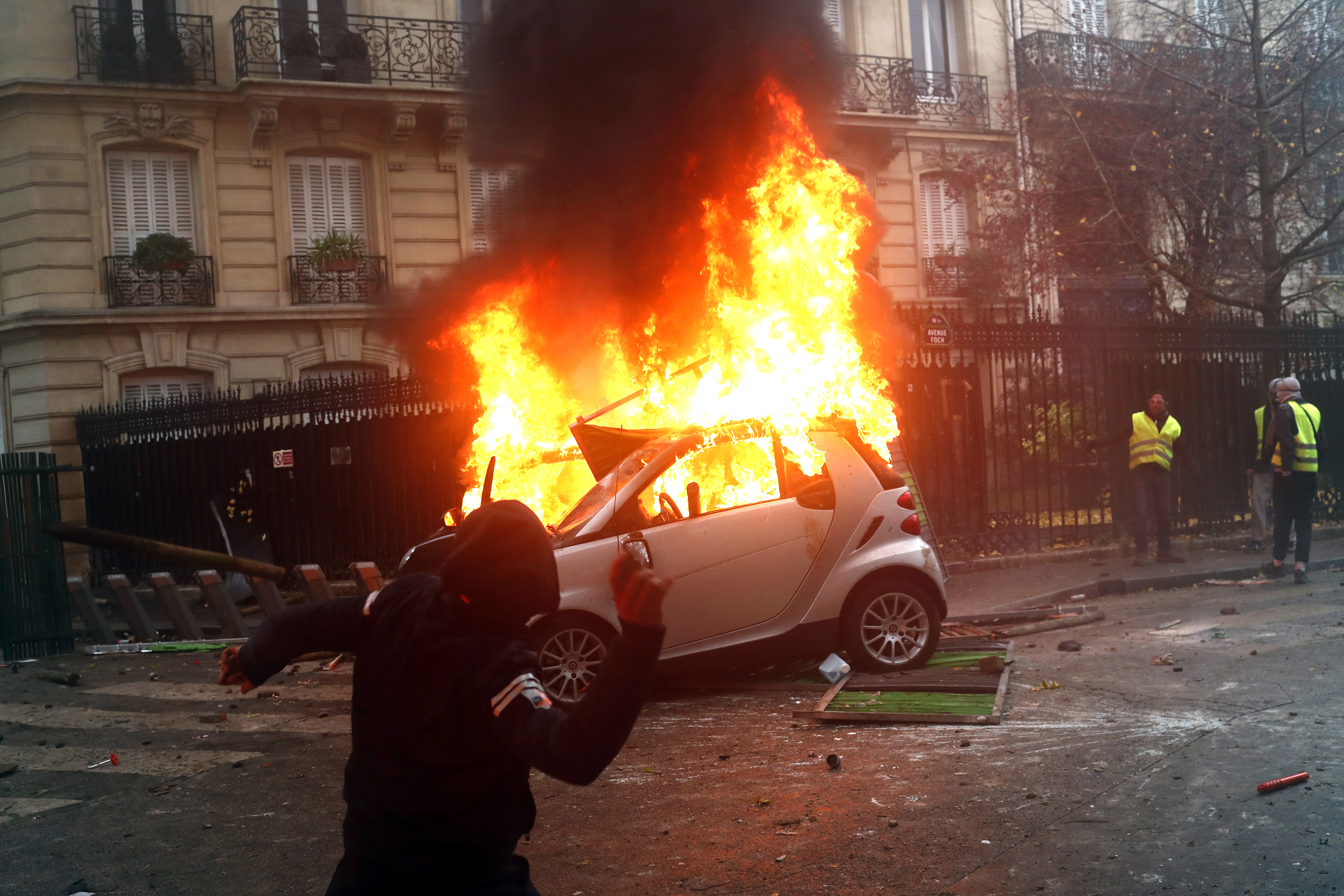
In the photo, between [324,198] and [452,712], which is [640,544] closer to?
[452,712]

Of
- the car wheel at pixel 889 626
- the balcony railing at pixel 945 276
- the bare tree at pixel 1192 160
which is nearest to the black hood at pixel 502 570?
the car wheel at pixel 889 626

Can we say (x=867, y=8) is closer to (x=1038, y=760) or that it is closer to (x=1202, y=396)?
(x=1202, y=396)

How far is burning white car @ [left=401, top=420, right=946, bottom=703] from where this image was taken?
6.89 metres

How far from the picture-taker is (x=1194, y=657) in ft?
25.5

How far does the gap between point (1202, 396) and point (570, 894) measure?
1289 centimetres

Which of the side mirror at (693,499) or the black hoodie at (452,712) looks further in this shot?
the side mirror at (693,499)

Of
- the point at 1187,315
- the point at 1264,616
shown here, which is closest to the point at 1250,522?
the point at 1187,315

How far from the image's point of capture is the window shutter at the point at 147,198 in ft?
59.7

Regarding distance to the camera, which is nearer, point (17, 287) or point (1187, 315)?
point (1187, 315)

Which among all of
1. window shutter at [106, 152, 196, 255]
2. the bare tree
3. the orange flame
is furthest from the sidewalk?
window shutter at [106, 152, 196, 255]

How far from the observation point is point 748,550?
23.5ft

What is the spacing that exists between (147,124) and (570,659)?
14980 millimetres

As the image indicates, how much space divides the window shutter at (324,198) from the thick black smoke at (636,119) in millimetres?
Result: 8541

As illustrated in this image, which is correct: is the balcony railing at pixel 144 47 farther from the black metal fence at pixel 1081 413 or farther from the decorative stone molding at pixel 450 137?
the black metal fence at pixel 1081 413
